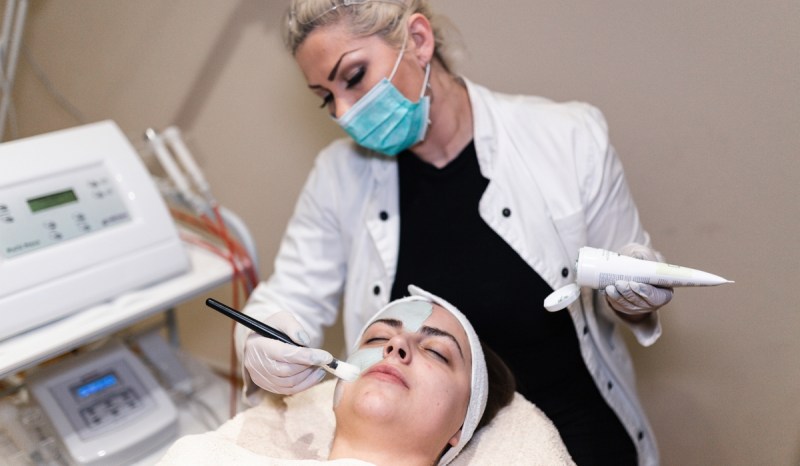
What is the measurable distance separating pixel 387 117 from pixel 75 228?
2.14 ft

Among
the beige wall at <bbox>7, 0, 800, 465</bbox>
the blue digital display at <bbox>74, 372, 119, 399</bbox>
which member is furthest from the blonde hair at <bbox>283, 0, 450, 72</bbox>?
the blue digital display at <bbox>74, 372, 119, 399</bbox>

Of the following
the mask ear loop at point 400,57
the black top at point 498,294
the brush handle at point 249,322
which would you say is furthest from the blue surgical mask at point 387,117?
the brush handle at point 249,322

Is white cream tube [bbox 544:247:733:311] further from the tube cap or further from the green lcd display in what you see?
the green lcd display

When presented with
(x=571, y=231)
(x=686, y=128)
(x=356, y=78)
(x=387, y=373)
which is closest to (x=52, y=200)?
(x=356, y=78)

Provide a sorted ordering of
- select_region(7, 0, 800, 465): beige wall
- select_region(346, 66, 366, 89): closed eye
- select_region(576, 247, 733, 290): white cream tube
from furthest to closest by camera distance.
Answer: select_region(7, 0, 800, 465): beige wall
select_region(346, 66, 366, 89): closed eye
select_region(576, 247, 733, 290): white cream tube

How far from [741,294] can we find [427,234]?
0.76 m

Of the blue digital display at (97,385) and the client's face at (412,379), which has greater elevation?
the client's face at (412,379)

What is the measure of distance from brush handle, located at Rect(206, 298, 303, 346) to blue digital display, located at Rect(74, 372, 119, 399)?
57 centimetres

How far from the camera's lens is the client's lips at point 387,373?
44.4 inches

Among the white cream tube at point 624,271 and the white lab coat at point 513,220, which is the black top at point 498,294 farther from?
the white cream tube at point 624,271

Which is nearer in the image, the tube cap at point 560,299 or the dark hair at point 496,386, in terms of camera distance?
the tube cap at point 560,299

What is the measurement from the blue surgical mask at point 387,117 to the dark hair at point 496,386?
1.46 ft

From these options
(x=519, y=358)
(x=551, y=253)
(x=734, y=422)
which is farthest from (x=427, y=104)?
(x=734, y=422)

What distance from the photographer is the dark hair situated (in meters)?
1.25
